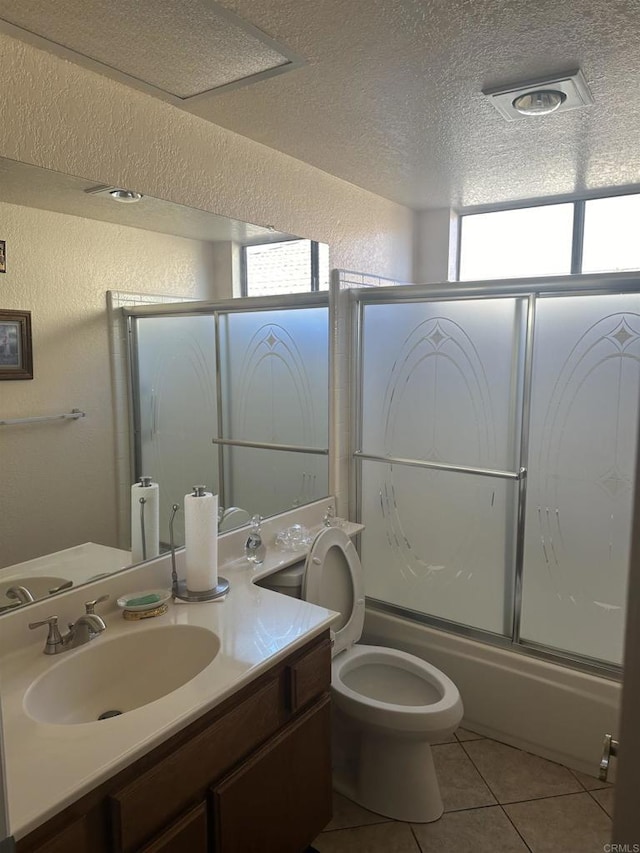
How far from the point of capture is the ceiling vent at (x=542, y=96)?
1664mm

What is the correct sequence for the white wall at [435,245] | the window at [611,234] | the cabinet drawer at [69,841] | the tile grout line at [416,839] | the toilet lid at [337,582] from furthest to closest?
the white wall at [435,245]
the window at [611,234]
the toilet lid at [337,582]
the tile grout line at [416,839]
the cabinet drawer at [69,841]

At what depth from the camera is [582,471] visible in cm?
233

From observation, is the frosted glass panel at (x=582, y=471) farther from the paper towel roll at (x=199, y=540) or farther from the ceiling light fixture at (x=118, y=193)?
the ceiling light fixture at (x=118, y=193)

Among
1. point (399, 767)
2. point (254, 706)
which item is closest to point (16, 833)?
point (254, 706)

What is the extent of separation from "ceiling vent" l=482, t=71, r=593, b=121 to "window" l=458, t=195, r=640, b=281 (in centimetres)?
111

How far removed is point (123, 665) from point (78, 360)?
0.84m

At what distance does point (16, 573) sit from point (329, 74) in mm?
1577

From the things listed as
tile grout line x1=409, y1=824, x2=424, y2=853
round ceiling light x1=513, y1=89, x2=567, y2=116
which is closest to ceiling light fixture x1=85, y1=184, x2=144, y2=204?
round ceiling light x1=513, y1=89, x2=567, y2=116

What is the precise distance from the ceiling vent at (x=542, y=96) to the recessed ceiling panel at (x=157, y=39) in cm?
63

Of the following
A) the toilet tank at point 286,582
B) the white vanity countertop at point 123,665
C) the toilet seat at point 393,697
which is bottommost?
the toilet seat at point 393,697

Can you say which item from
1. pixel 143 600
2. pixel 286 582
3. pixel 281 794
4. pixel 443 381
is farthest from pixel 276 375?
pixel 281 794

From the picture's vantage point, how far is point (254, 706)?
1.49m

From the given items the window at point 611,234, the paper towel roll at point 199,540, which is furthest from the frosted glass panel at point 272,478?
the window at point 611,234

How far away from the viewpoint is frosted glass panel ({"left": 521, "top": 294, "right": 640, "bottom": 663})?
2234 mm
